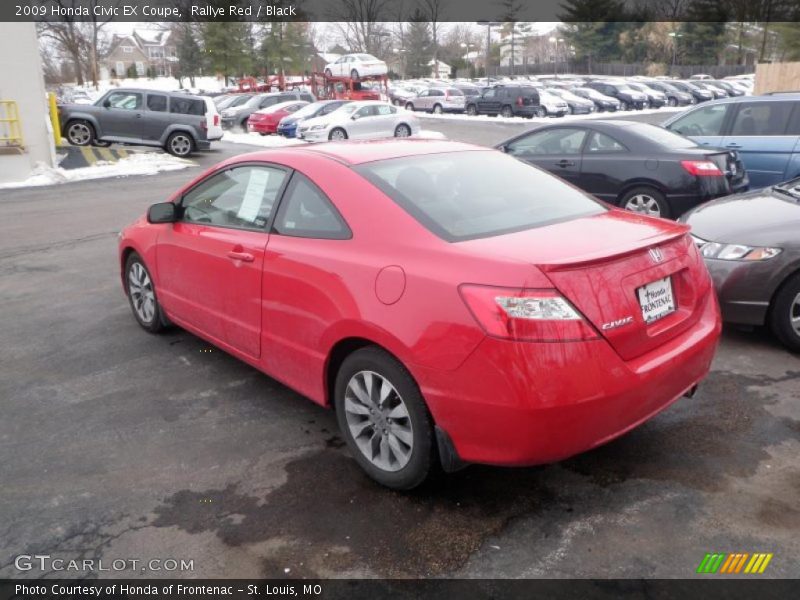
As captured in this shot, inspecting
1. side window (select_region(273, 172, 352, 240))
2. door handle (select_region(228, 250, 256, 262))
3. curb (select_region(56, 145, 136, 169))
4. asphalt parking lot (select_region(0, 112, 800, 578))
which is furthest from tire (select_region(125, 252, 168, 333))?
curb (select_region(56, 145, 136, 169))

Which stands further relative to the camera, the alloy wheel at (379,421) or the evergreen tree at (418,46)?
the evergreen tree at (418,46)

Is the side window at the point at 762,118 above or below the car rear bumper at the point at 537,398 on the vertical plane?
above

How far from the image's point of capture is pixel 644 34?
7856 centimetres

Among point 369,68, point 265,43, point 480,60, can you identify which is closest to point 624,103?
point 369,68

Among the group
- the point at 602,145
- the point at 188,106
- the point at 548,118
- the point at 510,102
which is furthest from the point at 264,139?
the point at 602,145

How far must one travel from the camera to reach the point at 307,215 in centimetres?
364

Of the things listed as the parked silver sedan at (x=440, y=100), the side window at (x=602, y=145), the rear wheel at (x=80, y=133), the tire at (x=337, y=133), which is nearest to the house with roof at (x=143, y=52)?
the parked silver sedan at (x=440, y=100)

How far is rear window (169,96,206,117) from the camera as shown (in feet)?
67.4

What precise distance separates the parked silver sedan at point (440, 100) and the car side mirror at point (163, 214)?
36.8 metres

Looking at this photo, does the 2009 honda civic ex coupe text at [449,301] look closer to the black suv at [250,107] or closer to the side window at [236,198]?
the side window at [236,198]

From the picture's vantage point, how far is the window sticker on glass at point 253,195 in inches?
159

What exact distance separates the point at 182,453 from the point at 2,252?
6.58m

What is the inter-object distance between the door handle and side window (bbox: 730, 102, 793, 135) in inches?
336

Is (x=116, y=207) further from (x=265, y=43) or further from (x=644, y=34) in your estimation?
(x=644, y=34)
